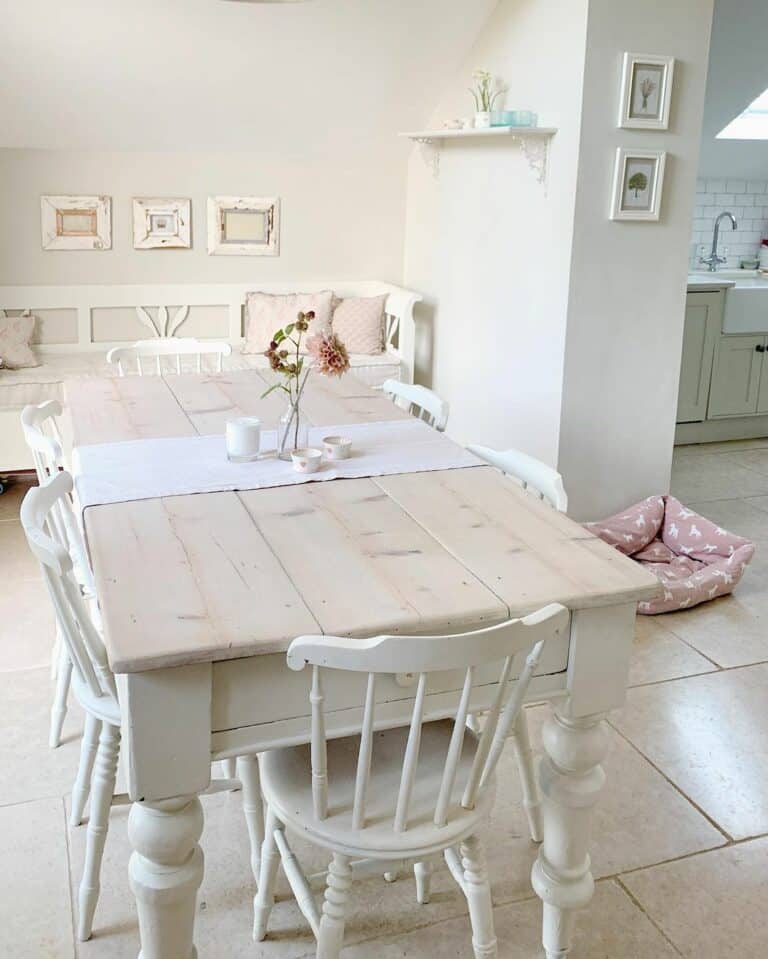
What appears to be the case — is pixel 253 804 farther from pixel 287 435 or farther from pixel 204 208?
pixel 204 208

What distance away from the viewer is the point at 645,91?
379cm

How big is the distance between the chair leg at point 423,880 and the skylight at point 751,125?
4722mm

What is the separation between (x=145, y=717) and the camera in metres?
1.51

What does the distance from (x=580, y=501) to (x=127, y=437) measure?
7.14ft

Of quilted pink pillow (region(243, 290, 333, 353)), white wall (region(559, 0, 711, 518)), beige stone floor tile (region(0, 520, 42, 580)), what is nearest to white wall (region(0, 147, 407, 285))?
quilted pink pillow (region(243, 290, 333, 353))

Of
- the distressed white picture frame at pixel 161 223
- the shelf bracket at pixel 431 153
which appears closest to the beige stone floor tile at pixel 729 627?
the shelf bracket at pixel 431 153

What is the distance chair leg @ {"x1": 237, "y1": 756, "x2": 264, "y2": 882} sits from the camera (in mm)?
2166

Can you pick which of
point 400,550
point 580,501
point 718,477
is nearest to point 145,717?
point 400,550

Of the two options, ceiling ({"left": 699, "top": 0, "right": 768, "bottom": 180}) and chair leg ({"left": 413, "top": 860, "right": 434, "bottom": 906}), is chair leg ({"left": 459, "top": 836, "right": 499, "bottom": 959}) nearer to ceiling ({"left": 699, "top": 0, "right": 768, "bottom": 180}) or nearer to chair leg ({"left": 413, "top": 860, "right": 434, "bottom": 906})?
chair leg ({"left": 413, "top": 860, "right": 434, "bottom": 906})

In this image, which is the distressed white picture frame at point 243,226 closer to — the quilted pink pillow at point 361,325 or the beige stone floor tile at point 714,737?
the quilted pink pillow at point 361,325

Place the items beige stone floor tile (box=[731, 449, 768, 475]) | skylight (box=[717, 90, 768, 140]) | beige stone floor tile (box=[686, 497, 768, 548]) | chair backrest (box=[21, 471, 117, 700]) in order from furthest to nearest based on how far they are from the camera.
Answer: skylight (box=[717, 90, 768, 140]) → beige stone floor tile (box=[731, 449, 768, 475]) → beige stone floor tile (box=[686, 497, 768, 548]) → chair backrest (box=[21, 471, 117, 700])

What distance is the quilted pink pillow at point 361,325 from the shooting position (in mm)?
5324

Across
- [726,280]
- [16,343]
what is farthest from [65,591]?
[726,280]

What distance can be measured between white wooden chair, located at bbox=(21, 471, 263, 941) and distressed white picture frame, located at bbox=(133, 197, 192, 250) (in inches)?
129
